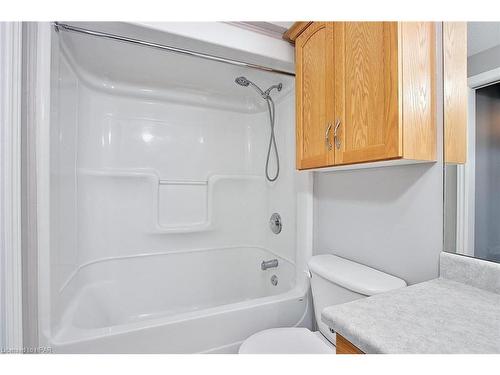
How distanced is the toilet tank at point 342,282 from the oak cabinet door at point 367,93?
465 mm

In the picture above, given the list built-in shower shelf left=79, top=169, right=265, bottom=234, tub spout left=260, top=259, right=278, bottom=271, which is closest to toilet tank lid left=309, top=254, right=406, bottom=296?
tub spout left=260, top=259, right=278, bottom=271

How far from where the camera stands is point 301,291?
1257 millimetres

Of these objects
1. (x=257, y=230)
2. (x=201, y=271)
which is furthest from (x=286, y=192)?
(x=201, y=271)

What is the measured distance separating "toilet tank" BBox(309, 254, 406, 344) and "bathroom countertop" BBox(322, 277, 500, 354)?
0.21 meters

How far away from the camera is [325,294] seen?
1.01m

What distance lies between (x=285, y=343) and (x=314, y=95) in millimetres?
1117

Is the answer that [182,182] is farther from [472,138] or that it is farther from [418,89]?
[472,138]

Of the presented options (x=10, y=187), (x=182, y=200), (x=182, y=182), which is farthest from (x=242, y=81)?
(x=10, y=187)

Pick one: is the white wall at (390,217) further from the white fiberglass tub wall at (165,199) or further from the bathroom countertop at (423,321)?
the white fiberglass tub wall at (165,199)

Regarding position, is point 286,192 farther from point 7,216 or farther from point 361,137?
point 7,216

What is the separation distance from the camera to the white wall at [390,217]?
794mm

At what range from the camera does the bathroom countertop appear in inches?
16.1

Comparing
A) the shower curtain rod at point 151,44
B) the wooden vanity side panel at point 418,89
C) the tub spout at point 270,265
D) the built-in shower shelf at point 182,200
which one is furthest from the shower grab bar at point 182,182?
the wooden vanity side panel at point 418,89
